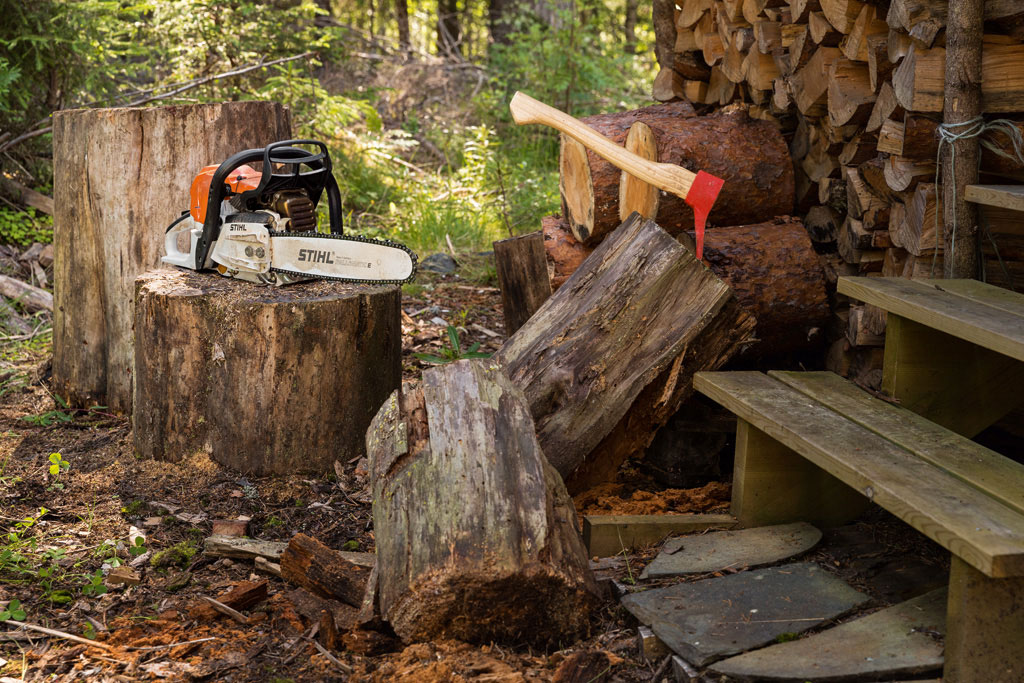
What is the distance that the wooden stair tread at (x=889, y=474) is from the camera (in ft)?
5.30

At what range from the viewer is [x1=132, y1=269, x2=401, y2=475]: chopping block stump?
301 centimetres

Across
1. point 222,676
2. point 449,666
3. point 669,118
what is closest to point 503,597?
point 449,666

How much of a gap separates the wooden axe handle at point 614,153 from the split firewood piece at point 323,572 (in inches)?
64.6

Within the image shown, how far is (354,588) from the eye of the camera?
222 centimetres

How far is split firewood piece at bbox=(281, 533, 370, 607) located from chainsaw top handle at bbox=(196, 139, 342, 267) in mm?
1333

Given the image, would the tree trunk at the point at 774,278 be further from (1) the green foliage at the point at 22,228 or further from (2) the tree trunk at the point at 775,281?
(1) the green foliage at the point at 22,228

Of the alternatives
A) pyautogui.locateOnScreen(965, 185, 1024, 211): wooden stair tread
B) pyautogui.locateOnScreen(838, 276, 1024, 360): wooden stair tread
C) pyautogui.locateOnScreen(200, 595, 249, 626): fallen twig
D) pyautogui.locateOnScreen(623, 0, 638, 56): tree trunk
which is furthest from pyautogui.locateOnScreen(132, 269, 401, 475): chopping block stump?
pyautogui.locateOnScreen(623, 0, 638, 56): tree trunk

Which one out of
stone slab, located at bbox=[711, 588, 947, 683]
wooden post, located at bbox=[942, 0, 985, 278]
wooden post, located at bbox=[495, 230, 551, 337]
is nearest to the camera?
stone slab, located at bbox=[711, 588, 947, 683]

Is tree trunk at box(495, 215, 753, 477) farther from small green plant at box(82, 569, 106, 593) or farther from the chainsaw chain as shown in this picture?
small green plant at box(82, 569, 106, 593)

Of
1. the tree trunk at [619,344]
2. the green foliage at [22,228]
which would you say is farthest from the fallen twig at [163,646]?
the green foliage at [22,228]

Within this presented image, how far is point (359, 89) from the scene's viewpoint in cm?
919

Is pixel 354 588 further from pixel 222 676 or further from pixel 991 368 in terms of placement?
pixel 991 368

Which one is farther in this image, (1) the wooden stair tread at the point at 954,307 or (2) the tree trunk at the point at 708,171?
(2) the tree trunk at the point at 708,171

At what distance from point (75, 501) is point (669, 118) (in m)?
2.52
